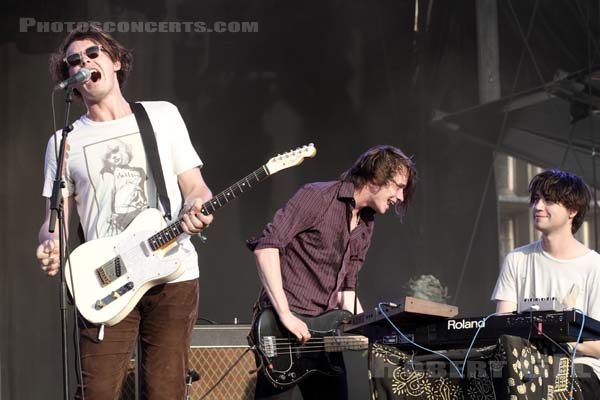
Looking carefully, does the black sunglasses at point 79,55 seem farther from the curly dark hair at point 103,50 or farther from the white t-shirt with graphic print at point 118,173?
→ the white t-shirt with graphic print at point 118,173

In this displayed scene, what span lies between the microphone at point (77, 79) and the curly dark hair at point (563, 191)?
2.18m

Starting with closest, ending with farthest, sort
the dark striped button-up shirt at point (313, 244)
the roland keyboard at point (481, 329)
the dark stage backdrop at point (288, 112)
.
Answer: the roland keyboard at point (481, 329) → the dark striped button-up shirt at point (313, 244) → the dark stage backdrop at point (288, 112)

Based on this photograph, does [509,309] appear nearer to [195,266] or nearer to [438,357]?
[438,357]

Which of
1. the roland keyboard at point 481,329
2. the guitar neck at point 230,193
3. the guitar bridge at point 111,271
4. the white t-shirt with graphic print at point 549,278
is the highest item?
the guitar neck at point 230,193

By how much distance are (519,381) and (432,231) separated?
3141mm

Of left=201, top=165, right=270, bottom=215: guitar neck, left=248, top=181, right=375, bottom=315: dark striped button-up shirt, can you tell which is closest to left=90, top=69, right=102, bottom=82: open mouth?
left=201, top=165, right=270, bottom=215: guitar neck

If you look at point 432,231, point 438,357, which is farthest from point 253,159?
point 438,357

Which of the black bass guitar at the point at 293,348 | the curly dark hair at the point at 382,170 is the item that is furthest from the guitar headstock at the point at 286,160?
the black bass guitar at the point at 293,348

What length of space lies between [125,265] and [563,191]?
2083 millimetres

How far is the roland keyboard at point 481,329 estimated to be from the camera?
3.41 m

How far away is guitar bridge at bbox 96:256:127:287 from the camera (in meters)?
3.61

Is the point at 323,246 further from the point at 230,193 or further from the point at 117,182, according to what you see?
the point at 117,182

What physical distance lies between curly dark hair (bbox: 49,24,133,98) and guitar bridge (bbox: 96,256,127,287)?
79 cm

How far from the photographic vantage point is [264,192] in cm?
644
